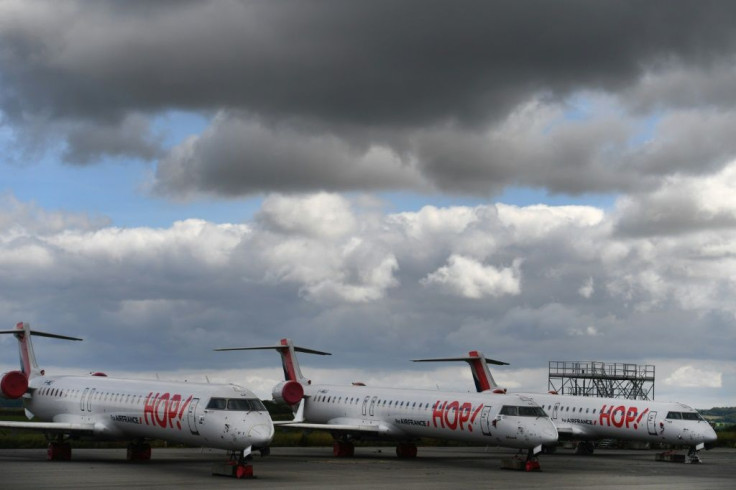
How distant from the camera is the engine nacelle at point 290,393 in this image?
5825 centimetres

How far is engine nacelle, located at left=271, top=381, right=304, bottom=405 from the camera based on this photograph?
191 feet

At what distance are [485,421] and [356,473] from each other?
28.0 feet

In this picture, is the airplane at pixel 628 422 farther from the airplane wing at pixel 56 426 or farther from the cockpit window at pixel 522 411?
the airplane wing at pixel 56 426

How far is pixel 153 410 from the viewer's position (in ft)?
133

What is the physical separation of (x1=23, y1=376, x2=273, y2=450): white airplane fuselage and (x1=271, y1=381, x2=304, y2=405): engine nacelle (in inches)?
526

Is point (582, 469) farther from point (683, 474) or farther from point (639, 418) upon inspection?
point (639, 418)

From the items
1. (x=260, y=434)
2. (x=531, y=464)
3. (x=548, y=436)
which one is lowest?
(x=531, y=464)

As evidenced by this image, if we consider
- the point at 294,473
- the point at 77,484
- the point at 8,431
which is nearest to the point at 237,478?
the point at 294,473

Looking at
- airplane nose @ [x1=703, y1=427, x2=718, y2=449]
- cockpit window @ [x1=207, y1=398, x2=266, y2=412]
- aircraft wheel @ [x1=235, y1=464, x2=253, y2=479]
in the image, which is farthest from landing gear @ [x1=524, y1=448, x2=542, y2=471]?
airplane nose @ [x1=703, y1=427, x2=718, y2=449]

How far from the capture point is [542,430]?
41781mm

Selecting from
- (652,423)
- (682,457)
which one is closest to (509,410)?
(682,457)

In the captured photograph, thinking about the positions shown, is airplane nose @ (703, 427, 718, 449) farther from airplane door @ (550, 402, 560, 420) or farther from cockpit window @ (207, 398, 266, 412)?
cockpit window @ (207, 398, 266, 412)

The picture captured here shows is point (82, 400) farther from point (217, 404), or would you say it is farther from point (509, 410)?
point (509, 410)

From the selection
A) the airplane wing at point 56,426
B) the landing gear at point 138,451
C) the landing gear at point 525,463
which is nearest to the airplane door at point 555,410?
the landing gear at point 525,463
